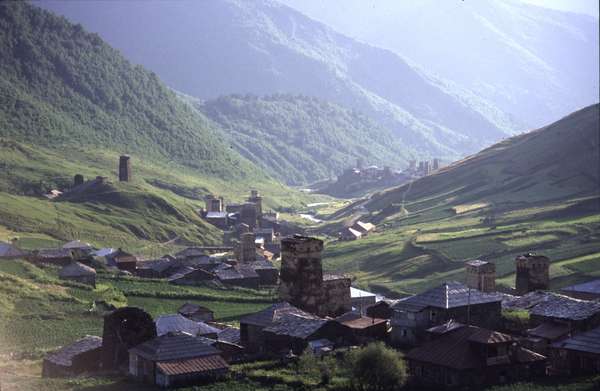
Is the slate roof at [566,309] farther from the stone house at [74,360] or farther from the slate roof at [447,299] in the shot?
the stone house at [74,360]

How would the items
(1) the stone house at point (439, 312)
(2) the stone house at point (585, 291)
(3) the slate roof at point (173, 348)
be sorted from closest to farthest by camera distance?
1. (3) the slate roof at point (173, 348)
2. (1) the stone house at point (439, 312)
3. (2) the stone house at point (585, 291)

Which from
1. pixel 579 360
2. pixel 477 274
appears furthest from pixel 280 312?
pixel 477 274

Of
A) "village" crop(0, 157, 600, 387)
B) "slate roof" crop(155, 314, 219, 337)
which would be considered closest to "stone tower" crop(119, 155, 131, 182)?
"village" crop(0, 157, 600, 387)

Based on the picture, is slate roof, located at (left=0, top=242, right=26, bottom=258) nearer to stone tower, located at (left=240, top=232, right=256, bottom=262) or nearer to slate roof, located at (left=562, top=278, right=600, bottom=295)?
stone tower, located at (left=240, top=232, right=256, bottom=262)

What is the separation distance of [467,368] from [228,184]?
6137 inches

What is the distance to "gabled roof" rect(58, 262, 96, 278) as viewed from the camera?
249ft

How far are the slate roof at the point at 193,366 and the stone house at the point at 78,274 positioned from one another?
104ft

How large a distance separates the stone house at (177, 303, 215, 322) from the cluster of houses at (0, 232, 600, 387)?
85 millimetres

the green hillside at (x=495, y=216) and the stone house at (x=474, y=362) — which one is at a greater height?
the green hillside at (x=495, y=216)

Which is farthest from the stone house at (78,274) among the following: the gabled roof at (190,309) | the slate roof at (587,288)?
the slate roof at (587,288)

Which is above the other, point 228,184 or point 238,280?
point 228,184

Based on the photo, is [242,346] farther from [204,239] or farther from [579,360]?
[204,239]

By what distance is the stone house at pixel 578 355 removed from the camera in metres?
43.4

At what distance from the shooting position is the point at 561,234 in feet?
312
